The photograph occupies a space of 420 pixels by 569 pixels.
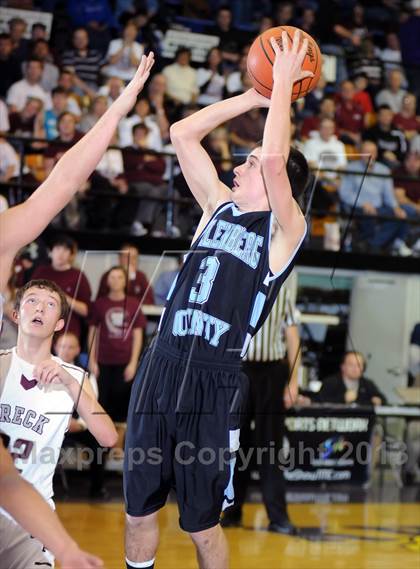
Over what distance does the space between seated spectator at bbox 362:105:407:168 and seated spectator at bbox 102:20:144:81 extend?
9.15 feet

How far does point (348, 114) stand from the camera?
38.3 ft

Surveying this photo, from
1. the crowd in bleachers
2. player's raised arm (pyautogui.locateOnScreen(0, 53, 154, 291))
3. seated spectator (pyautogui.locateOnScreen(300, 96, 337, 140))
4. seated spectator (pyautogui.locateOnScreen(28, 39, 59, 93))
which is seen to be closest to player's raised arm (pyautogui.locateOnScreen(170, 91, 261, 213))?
player's raised arm (pyautogui.locateOnScreen(0, 53, 154, 291))

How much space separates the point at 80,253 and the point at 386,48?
6.73 m

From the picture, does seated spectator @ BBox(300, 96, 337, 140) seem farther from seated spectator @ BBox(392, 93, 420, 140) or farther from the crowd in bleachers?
seated spectator @ BBox(392, 93, 420, 140)

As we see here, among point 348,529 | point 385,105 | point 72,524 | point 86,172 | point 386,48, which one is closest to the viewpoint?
point 86,172

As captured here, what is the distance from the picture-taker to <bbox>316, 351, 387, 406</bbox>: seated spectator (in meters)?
8.45

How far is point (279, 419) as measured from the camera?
6.79 metres

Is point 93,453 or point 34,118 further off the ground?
point 34,118

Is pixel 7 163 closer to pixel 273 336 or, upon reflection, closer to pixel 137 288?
pixel 137 288

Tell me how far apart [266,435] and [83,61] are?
18.4 ft

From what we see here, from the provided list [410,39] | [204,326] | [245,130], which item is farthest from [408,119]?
[204,326]

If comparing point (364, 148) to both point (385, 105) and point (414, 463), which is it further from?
point (414, 463)

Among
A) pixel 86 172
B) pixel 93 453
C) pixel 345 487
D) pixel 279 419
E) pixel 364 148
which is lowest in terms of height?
pixel 345 487

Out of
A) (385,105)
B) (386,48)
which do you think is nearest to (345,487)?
(385,105)
